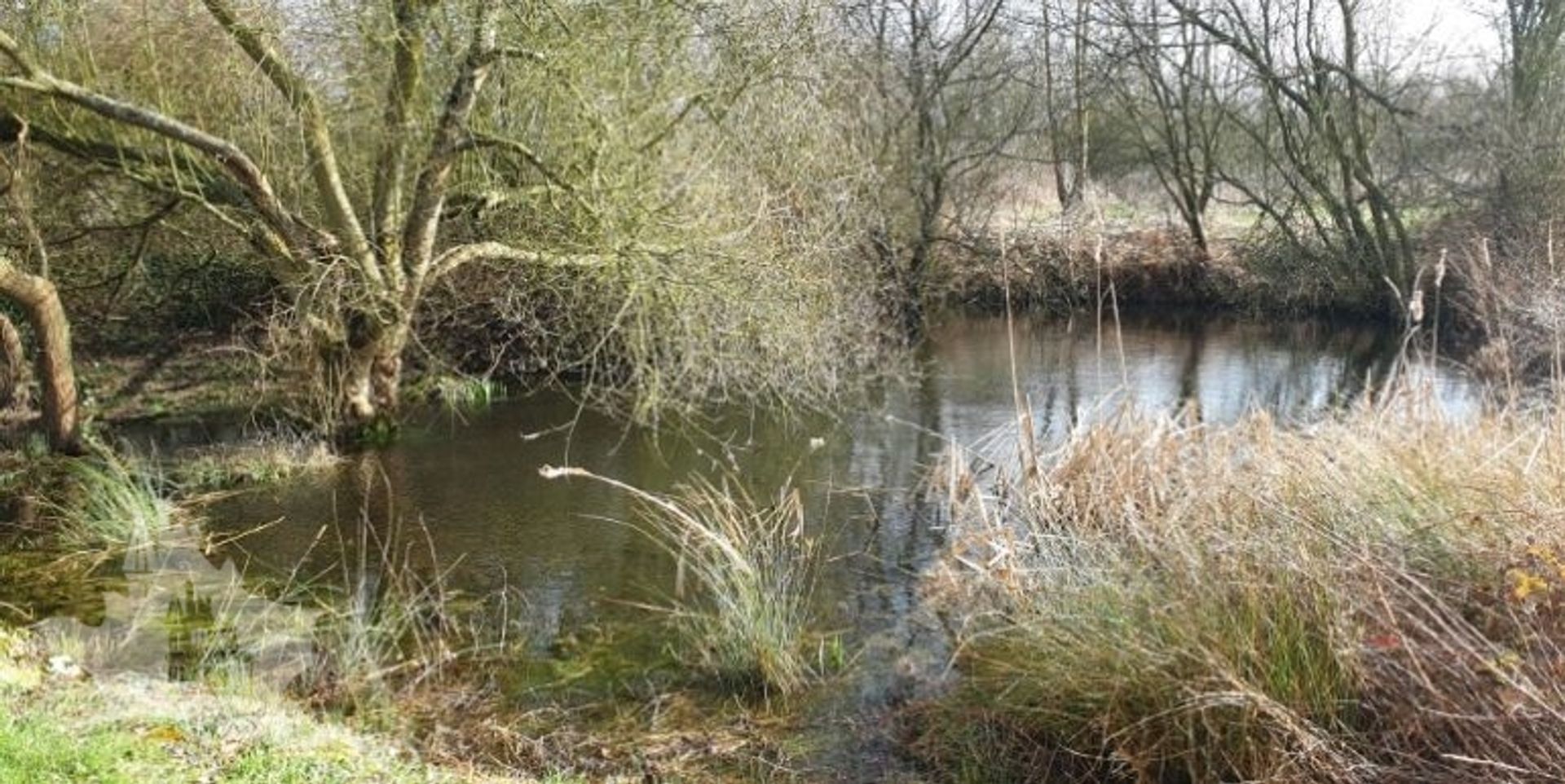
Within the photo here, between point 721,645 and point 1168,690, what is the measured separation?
242cm

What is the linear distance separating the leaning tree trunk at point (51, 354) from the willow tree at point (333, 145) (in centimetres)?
128

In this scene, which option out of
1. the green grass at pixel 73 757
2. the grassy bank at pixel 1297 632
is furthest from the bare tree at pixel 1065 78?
the green grass at pixel 73 757

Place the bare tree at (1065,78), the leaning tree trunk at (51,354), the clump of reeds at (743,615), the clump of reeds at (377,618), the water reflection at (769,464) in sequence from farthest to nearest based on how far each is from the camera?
1. the bare tree at (1065,78)
2. the leaning tree trunk at (51,354)
3. the water reflection at (769,464)
4. the clump of reeds at (743,615)
5. the clump of reeds at (377,618)

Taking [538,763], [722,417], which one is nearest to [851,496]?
[722,417]

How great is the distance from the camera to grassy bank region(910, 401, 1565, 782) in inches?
159

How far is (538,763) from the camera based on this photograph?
5398mm

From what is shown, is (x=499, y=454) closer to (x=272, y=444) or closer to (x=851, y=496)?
(x=272, y=444)

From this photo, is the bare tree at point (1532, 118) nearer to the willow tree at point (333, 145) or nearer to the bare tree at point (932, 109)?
the bare tree at point (932, 109)

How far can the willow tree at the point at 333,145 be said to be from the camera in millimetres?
10047

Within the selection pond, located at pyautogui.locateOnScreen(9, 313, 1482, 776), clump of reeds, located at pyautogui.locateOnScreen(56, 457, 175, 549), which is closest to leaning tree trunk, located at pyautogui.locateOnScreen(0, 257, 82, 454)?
pond, located at pyautogui.locateOnScreen(9, 313, 1482, 776)

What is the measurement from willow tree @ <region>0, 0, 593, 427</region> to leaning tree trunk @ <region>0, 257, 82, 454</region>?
4.20 feet

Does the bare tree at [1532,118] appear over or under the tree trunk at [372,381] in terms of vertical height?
over

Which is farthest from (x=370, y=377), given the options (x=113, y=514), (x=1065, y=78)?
(x=1065, y=78)

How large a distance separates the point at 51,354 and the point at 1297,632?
10.0 meters
